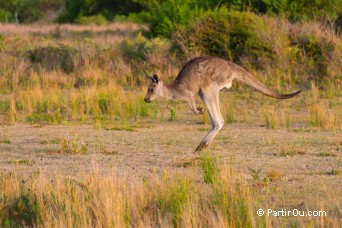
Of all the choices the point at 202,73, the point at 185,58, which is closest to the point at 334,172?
the point at 202,73

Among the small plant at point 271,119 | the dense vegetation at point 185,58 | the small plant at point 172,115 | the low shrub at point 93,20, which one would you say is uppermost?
the low shrub at point 93,20

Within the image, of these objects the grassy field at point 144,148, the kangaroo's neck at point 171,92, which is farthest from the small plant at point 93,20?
the kangaroo's neck at point 171,92

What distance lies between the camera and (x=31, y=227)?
813 cm

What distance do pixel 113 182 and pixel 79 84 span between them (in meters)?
12.7

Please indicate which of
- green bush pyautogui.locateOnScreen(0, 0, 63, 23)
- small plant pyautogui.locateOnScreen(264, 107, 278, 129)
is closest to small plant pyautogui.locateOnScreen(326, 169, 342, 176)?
small plant pyautogui.locateOnScreen(264, 107, 278, 129)

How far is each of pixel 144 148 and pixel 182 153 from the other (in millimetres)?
766

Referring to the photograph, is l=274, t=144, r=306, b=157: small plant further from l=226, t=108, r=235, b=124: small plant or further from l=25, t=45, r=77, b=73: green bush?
l=25, t=45, r=77, b=73: green bush

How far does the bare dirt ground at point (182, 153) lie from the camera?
981 centimetres

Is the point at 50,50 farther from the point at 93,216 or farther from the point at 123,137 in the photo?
the point at 93,216

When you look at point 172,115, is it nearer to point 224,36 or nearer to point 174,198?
point 224,36

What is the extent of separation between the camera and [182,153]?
12.1 m

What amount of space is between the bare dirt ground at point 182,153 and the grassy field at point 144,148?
18 mm

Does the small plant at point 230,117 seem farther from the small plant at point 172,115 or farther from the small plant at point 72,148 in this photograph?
the small plant at point 72,148

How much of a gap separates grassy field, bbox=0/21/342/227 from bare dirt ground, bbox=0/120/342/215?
0.06ft
